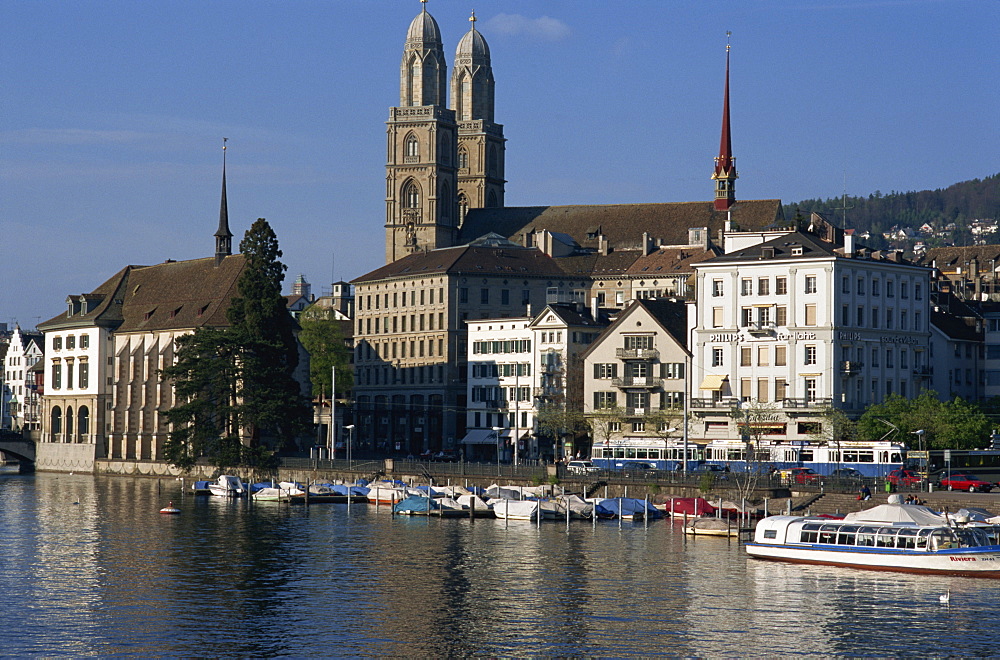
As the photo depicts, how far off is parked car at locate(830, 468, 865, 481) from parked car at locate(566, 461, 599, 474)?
15.9 meters

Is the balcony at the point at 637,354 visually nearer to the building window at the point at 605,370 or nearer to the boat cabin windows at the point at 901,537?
the building window at the point at 605,370

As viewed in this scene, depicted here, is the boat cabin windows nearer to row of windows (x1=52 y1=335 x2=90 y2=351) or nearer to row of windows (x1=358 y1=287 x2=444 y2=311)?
row of windows (x1=358 y1=287 x2=444 y2=311)

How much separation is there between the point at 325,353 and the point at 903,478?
8653 cm

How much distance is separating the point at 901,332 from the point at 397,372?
6499cm

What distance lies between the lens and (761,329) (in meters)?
122

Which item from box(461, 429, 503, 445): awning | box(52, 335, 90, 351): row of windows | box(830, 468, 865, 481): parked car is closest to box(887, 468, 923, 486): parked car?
box(830, 468, 865, 481): parked car

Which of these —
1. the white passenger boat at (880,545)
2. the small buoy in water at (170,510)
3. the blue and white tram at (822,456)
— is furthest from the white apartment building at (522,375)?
the white passenger boat at (880,545)

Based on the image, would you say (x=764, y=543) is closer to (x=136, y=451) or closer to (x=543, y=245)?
(x=136, y=451)

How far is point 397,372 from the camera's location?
176m

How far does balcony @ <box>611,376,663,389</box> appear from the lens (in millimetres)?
133087

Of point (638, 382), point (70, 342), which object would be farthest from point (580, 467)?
point (70, 342)

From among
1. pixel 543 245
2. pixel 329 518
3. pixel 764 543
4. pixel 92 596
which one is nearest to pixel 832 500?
pixel 764 543

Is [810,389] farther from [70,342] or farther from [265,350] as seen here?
[70,342]

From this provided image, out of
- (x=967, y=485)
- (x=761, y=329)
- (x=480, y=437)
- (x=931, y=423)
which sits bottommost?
(x=967, y=485)
